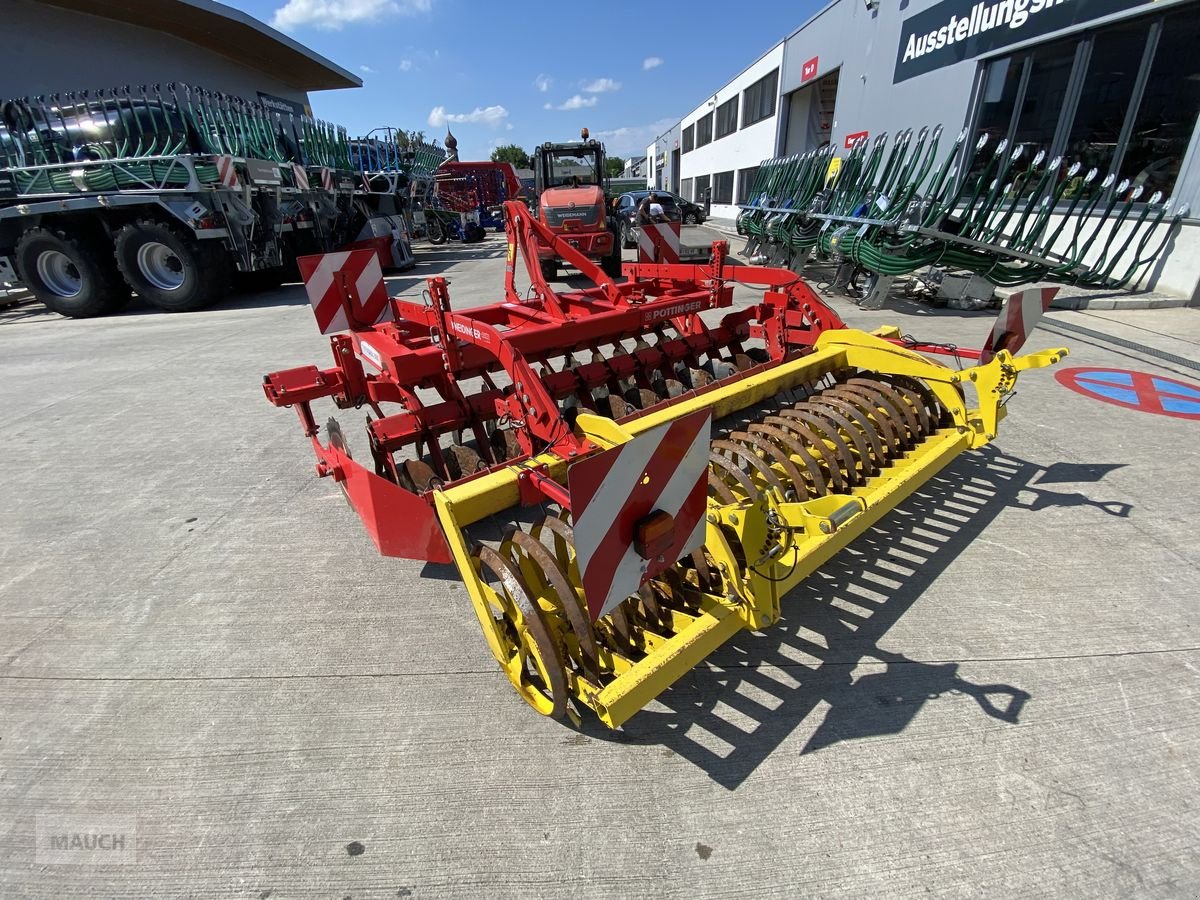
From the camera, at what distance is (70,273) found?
35.1ft

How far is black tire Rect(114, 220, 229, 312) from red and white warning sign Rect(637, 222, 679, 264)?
8.67 m

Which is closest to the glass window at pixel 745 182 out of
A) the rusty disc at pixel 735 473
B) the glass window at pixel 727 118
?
the glass window at pixel 727 118

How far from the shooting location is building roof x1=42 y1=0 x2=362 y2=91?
1777 centimetres

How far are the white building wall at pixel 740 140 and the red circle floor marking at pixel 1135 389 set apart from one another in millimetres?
20222

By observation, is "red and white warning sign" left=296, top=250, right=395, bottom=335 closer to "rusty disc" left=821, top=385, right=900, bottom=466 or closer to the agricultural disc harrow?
the agricultural disc harrow

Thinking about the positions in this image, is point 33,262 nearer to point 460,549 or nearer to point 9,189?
point 9,189

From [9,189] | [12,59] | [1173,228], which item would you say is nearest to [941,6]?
[1173,228]

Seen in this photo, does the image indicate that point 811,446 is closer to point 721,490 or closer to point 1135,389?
point 721,490

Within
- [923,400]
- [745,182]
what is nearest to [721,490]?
[923,400]

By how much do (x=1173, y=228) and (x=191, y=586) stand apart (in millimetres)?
11460

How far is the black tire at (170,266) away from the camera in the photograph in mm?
9672

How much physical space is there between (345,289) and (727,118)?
103 feet

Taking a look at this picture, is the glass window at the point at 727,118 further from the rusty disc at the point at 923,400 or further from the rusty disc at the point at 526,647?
the rusty disc at the point at 526,647

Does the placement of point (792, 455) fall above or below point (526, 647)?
above
